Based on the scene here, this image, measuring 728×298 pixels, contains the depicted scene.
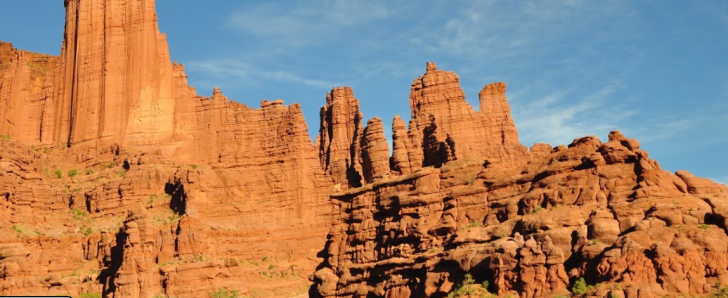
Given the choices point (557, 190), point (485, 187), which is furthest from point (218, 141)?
point (557, 190)

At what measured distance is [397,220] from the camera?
10256 cm

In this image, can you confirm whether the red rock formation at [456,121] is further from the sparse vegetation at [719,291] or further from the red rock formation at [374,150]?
the sparse vegetation at [719,291]

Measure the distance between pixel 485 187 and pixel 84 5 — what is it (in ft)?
217

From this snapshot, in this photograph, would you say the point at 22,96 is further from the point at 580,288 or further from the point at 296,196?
the point at 580,288

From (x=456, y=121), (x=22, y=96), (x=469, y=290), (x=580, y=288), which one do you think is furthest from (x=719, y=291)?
(x=22, y=96)

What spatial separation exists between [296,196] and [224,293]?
1946 cm

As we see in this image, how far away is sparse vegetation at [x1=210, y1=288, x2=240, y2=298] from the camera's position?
11325 cm

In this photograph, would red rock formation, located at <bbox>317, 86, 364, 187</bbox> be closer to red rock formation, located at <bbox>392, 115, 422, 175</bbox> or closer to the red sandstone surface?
the red sandstone surface

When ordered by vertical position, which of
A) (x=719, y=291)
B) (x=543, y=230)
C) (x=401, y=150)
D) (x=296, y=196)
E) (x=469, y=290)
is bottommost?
(x=719, y=291)

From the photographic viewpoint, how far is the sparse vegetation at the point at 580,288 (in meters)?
76.6

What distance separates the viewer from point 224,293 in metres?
114

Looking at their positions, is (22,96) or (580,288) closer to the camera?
(580,288)

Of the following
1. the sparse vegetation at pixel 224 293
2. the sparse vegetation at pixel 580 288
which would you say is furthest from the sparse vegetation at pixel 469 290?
the sparse vegetation at pixel 224 293

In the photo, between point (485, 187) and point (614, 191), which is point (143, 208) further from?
point (614, 191)
